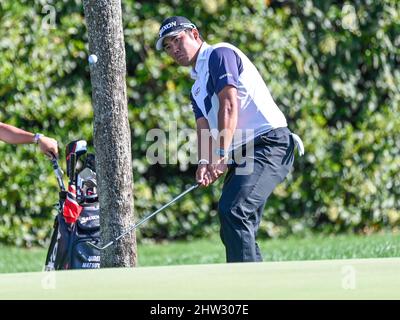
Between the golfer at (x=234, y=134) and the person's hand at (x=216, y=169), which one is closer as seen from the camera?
the golfer at (x=234, y=134)

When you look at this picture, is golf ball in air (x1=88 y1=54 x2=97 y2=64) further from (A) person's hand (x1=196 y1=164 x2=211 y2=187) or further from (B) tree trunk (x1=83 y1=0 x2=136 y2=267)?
(A) person's hand (x1=196 y1=164 x2=211 y2=187)

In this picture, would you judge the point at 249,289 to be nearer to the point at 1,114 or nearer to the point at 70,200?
the point at 70,200

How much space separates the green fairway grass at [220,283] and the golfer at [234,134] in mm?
1085

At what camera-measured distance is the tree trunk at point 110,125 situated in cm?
638

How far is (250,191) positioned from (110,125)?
0.97 meters

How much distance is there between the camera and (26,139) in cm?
672

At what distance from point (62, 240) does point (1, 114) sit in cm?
409

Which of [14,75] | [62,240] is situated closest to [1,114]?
[14,75]

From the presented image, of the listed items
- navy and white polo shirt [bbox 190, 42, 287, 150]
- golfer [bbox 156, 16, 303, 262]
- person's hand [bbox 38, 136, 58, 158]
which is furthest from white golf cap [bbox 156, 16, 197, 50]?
person's hand [bbox 38, 136, 58, 158]

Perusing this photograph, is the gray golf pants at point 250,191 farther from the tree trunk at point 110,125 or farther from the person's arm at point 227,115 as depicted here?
the tree trunk at point 110,125

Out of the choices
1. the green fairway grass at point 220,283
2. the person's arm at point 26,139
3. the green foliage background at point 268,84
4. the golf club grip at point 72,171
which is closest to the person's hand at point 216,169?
the golf club grip at point 72,171

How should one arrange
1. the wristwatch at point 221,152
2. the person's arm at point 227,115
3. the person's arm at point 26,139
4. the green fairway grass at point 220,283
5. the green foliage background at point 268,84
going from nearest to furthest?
the green fairway grass at point 220,283, the person's arm at point 227,115, the wristwatch at point 221,152, the person's arm at point 26,139, the green foliage background at point 268,84

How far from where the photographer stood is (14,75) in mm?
10328
